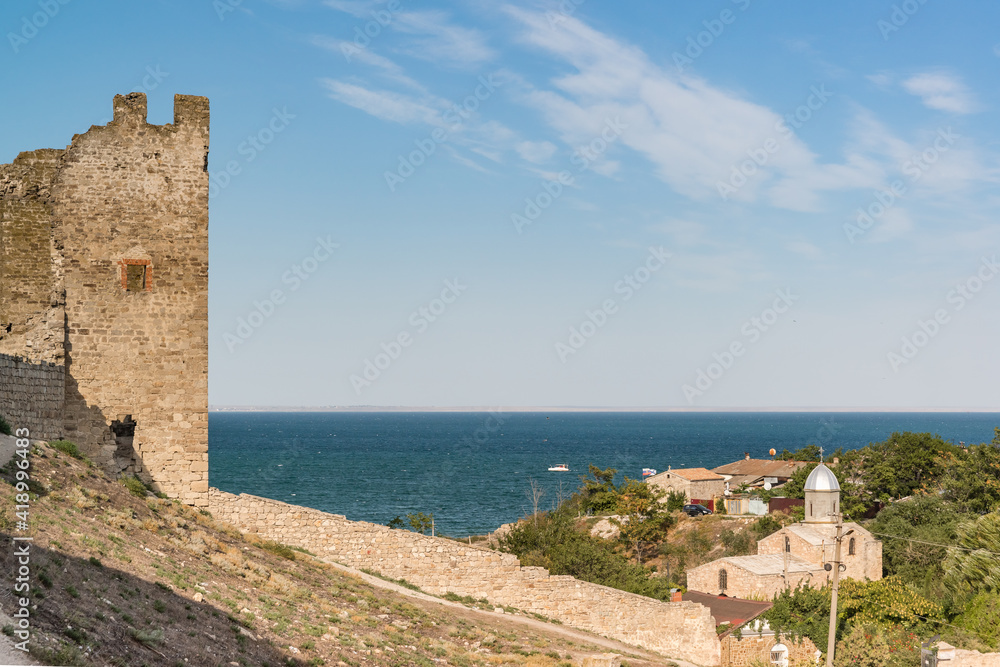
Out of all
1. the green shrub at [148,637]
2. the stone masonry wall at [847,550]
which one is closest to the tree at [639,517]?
the stone masonry wall at [847,550]

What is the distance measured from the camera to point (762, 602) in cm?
3189

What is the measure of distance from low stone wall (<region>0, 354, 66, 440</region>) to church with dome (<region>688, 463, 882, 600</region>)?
70.7 feet

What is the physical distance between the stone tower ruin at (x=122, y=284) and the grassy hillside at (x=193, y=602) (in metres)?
1.63

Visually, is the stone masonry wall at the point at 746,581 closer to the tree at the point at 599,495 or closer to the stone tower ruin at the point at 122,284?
the stone tower ruin at the point at 122,284

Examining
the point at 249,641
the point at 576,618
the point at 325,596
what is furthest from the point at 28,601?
the point at 576,618

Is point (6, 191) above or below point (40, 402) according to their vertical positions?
above

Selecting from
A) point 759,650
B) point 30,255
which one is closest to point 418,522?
point 759,650

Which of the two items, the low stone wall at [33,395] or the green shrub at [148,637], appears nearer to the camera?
the green shrub at [148,637]

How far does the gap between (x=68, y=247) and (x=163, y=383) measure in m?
3.82

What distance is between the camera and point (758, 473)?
80750 millimetres

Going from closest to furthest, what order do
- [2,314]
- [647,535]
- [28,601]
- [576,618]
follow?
[28,601]
[2,314]
[576,618]
[647,535]

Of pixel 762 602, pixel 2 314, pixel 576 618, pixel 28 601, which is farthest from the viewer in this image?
pixel 762 602

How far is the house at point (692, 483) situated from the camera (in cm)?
7075

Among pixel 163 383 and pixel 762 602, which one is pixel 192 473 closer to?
pixel 163 383
